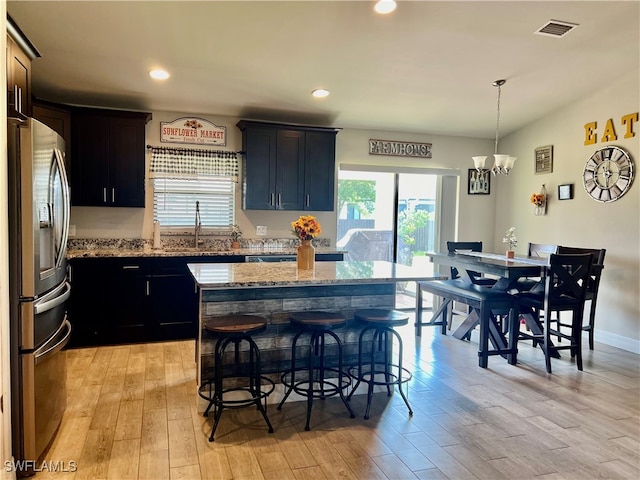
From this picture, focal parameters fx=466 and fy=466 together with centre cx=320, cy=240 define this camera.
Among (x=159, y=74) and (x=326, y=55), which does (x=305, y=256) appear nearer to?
(x=326, y=55)

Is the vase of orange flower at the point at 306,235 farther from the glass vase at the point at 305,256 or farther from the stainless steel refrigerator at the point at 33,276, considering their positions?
the stainless steel refrigerator at the point at 33,276

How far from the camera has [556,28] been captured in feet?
11.7

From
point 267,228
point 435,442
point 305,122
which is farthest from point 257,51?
point 435,442

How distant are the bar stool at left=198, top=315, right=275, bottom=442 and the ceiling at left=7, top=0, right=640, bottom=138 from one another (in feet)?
6.93

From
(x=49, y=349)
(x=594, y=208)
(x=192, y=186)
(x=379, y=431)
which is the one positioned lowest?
(x=379, y=431)

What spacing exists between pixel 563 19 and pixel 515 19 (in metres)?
0.37

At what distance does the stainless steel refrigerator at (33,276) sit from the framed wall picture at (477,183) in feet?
16.9

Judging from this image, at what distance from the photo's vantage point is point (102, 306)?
14.6ft

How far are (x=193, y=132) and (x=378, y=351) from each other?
3.23m

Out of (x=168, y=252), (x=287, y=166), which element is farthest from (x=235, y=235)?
(x=287, y=166)

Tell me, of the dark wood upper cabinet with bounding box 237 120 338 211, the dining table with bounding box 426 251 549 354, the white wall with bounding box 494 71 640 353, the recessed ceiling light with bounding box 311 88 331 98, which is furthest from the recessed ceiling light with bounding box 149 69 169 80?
the white wall with bounding box 494 71 640 353

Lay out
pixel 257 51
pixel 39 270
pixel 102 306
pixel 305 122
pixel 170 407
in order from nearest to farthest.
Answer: pixel 39 270 → pixel 170 407 → pixel 257 51 → pixel 102 306 → pixel 305 122

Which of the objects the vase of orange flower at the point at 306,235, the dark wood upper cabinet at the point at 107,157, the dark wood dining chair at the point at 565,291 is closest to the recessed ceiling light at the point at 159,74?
the dark wood upper cabinet at the point at 107,157

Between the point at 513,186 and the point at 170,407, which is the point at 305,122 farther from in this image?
the point at 170,407
